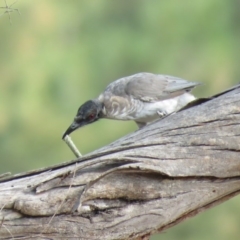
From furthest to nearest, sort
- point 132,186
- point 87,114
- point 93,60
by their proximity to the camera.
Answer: point 93,60
point 87,114
point 132,186

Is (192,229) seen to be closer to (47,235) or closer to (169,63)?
(169,63)

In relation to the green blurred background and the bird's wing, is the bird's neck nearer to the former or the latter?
the bird's wing

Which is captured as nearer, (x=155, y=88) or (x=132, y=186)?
(x=132, y=186)

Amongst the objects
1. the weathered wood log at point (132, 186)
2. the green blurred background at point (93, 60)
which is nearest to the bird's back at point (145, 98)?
the green blurred background at point (93, 60)

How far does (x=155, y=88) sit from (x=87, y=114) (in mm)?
271

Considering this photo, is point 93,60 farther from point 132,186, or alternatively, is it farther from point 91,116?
point 132,186

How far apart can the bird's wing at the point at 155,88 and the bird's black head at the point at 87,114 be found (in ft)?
0.44

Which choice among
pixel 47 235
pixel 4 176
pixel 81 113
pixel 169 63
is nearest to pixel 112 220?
pixel 47 235

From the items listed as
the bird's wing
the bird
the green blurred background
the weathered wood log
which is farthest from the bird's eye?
the weathered wood log

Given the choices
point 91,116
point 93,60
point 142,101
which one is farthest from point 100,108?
point 93,60

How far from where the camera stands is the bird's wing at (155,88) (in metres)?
2.19

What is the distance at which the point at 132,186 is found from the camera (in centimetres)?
116

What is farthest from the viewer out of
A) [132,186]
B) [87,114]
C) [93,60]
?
[93,60]

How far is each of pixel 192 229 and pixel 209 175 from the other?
169cm
